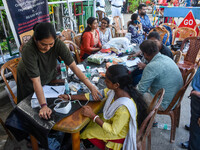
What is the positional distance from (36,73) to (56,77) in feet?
1.92

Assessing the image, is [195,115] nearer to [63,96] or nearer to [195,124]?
[195,124]

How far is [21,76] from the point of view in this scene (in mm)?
1902

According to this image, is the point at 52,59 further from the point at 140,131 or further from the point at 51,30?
the point at 140,131

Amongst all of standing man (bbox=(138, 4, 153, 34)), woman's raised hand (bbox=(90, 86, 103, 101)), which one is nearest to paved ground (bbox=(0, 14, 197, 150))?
woman's raised hand (bbox=(90, 86, 103, 101))

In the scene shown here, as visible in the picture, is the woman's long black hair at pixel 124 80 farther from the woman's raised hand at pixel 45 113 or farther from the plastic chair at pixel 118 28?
the plastic chair at pixel 118 28

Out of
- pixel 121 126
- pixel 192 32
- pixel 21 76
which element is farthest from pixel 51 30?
pixel 192 32

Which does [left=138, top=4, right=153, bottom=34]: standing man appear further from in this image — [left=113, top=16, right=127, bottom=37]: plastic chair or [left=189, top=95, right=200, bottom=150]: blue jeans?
[left=189, top=95, right=200, bottom=150]: blue jeans

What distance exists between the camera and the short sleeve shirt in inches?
64.1

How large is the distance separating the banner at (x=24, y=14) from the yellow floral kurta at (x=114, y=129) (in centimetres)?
233

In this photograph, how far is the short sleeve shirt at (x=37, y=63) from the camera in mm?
1628

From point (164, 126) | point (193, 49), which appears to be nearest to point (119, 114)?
point (164, 126)

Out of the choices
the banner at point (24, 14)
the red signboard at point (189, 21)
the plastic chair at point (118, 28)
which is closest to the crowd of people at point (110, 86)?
the banner at point (24, 14)

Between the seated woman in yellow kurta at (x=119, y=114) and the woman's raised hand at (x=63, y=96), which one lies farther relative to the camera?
the woman's raised hand at (x=63, y=96)

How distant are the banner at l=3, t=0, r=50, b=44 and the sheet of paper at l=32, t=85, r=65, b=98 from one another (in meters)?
1.77
